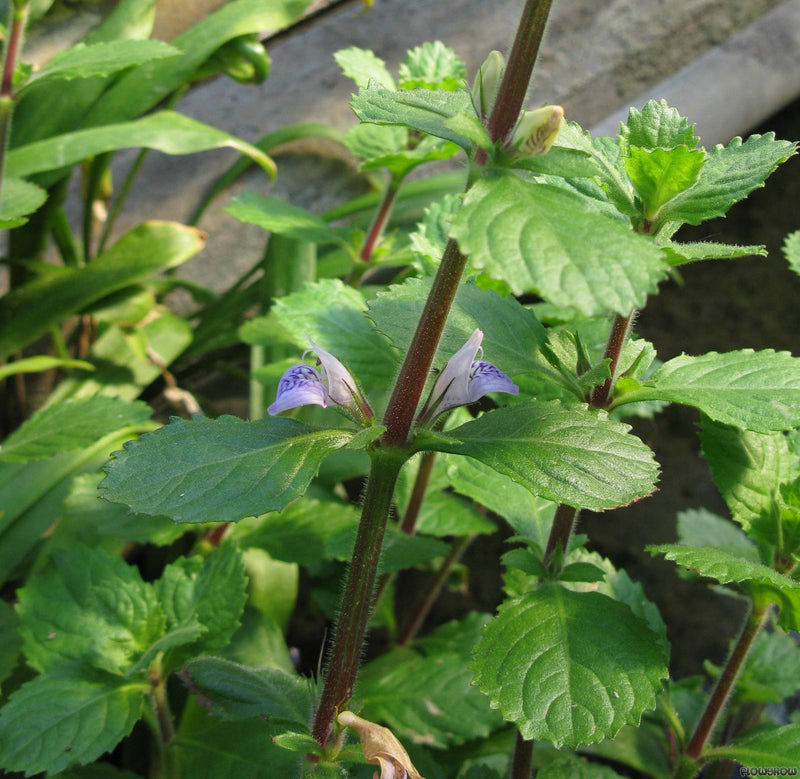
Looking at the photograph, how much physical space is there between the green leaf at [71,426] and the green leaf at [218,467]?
0.43 m

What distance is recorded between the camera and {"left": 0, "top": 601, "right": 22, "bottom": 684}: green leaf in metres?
1.10

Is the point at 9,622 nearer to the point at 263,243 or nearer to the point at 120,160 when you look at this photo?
the point at 263,243

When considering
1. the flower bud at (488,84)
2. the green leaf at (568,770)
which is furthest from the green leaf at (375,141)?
the green leaf at (568,770)

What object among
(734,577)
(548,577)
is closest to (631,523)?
(548,577)

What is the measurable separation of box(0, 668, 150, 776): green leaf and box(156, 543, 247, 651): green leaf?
0.30ft

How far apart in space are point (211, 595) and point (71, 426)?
11.8 inches

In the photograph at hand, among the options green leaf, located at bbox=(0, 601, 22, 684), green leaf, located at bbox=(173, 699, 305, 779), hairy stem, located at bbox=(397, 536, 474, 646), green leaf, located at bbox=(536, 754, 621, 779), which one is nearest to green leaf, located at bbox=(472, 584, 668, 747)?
green leaf, located at bbox=(536, 754, 621, 779)

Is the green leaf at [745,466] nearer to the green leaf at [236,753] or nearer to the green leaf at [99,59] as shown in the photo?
the green leaf at [236,753]

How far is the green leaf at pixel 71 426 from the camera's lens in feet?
3.49

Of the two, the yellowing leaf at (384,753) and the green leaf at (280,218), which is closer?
the yellowing leaf at (384,753)

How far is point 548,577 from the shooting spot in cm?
82

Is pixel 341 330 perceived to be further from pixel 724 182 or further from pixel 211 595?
pixel 724 182

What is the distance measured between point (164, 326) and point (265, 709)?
1.16 m

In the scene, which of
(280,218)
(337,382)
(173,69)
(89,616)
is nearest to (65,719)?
(89,616)
